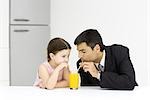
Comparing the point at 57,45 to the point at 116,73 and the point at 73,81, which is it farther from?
the point at 116,73

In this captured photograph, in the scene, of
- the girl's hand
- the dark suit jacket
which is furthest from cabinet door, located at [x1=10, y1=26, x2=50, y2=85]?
the girl's hand

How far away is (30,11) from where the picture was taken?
3.93 metres

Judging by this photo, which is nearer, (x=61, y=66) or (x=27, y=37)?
(x=61, y=66)

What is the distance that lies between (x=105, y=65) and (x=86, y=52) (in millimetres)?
162

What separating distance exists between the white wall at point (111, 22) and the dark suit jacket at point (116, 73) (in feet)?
3.57

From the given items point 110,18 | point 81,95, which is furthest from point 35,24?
point 81,95

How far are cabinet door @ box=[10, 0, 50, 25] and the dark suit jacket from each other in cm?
170

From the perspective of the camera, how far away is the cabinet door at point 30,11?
386cm
